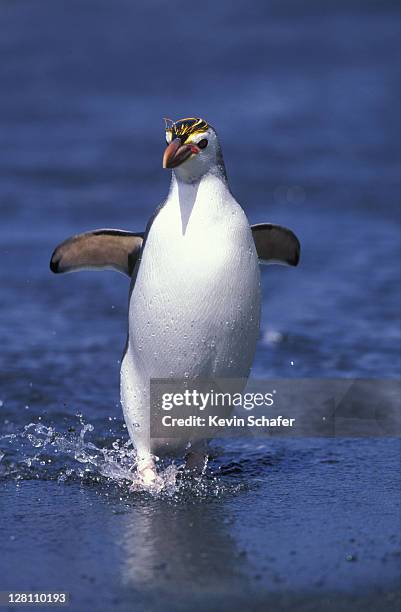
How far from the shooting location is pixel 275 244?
4926mm

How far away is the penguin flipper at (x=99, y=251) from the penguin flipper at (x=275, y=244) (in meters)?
0.51

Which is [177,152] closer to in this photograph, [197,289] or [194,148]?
[194,148]

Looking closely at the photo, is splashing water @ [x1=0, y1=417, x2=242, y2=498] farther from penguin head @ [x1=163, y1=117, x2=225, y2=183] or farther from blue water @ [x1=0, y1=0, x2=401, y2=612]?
penguin head @ [x1=163, y1=117, x2=225, y2=183]

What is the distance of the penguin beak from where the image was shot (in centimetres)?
404

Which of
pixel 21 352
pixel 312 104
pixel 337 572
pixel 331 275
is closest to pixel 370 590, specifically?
pixel 337 572

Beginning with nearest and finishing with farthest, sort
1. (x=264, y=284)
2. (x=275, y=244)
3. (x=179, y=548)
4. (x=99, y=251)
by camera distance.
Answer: (x=179, y=548) < (x=99, y=251) < (x=275, y=244) < (x=264, y=284)

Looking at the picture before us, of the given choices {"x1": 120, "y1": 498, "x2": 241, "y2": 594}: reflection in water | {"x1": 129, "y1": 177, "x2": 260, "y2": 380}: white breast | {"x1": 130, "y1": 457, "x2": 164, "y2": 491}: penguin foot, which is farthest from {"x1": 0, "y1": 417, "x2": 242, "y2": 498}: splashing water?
{"x1": 129, "y1": 177, "x2": 260, "y2": 380}: white breast

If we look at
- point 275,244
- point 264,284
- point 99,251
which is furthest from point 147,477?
point 264,284

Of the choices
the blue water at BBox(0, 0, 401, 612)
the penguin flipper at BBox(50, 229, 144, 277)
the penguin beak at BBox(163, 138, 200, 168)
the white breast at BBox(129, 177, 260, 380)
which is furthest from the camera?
the penguin flipper at BBox(50, 229, 144, 277)

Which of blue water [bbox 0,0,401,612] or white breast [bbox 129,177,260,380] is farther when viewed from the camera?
white breast [bbox 129,177,260,380]

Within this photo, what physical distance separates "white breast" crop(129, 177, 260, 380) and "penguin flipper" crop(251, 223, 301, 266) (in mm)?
457

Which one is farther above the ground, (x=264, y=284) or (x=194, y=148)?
(x=264, y=284)

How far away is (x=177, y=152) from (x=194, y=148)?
88 millimetres

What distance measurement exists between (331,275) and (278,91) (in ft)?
20.3
